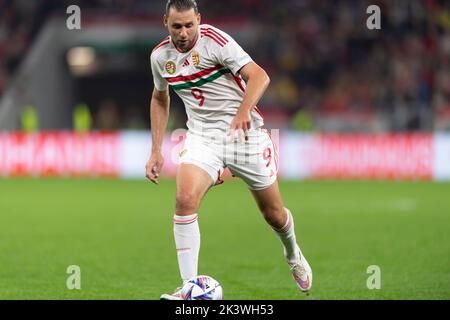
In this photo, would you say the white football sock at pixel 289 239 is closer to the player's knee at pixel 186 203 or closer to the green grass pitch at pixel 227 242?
the green grass pitch at pixel 227 242

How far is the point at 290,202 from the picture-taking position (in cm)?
1466

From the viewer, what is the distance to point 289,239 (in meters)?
6.86

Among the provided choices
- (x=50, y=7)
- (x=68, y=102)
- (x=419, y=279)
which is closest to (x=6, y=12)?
(x=50, y=7)

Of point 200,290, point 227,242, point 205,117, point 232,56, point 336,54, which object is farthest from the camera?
point 336,54

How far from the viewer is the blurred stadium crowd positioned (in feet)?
74.0

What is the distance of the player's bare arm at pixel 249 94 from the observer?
5754mm

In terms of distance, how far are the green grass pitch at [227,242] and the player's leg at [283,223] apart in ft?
0.51

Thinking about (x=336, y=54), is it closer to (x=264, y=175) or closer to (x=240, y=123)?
(x=264, y=175)

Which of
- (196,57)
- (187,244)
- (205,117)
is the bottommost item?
(187,244)

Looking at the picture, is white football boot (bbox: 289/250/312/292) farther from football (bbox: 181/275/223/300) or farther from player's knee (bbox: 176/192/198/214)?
player's knee (bbox: 176/192/198/214)

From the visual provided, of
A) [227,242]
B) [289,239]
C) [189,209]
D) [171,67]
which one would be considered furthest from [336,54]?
[189,209]

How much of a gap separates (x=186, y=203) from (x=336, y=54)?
1923 cm

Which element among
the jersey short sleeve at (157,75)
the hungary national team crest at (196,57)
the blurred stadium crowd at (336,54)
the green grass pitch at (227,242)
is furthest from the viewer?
the blurred stadium crowd at (336,54)

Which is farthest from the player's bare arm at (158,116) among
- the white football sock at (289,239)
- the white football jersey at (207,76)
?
the white football sock at (289,239)
